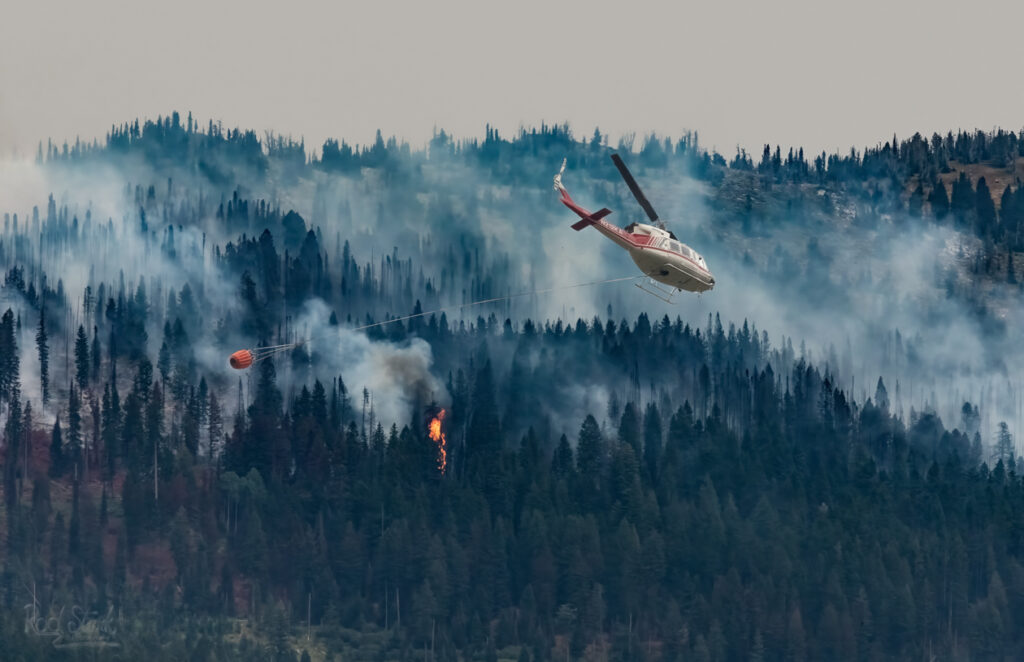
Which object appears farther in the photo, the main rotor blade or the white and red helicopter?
the white and red helicopter

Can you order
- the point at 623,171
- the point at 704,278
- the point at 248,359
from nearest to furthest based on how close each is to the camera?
the point at 248,359 < the point at 623,171 < the point at 704,278

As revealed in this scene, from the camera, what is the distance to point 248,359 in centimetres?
14450

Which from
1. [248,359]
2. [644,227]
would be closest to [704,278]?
[644,227]

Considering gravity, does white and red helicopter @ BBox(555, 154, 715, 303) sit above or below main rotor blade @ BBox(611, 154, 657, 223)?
below

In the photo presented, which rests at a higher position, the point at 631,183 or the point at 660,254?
the point at 631,183

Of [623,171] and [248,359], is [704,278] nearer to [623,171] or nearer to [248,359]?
[623,171]

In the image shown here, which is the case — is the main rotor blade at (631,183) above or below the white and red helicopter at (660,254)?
above

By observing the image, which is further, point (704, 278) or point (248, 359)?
point (704, 278)

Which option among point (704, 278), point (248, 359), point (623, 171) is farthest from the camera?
point (704, 278)

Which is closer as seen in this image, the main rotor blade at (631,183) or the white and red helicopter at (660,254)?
the main rotor blade at (631,183)

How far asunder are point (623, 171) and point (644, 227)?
974cm

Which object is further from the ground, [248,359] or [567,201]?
[567,201]

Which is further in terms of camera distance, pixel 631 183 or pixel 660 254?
pixel 660 254

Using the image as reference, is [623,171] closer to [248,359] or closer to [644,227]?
[644,227]
